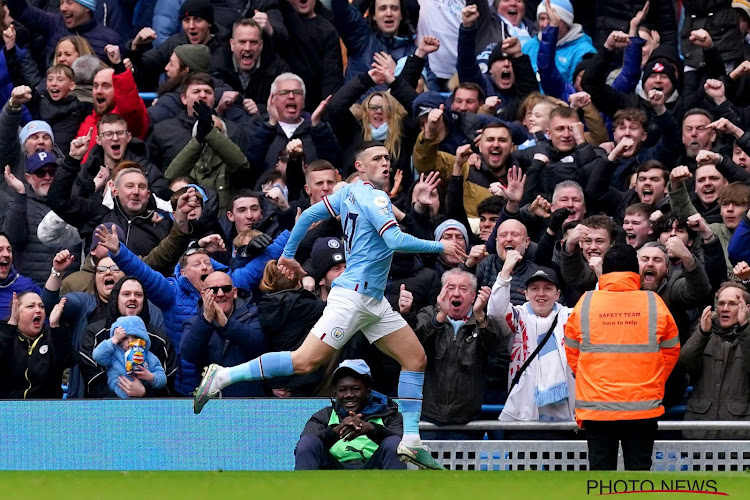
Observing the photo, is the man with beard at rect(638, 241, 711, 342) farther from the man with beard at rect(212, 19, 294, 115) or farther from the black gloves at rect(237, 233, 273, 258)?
the man with beard at rect(212, 19, 294, 115)

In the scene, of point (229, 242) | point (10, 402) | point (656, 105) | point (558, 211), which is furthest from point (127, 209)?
point (656, 105)

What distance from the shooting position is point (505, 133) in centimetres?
1379

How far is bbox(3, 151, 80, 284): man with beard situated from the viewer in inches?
527

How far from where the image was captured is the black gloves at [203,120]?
1365cm

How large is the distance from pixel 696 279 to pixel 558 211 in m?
1.29

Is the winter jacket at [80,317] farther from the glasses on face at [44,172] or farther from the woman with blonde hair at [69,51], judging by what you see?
the woman with blonde hair at [69,51]

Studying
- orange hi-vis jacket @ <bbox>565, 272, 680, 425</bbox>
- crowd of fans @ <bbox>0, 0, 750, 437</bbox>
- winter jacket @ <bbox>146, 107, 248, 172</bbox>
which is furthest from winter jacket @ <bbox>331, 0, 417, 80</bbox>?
orange hi-vis jacket @ <bbox>565, 272, 680, 425</bbox>

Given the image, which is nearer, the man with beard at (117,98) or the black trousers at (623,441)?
the black trousers at (623,441)

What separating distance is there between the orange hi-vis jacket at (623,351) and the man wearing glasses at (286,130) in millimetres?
4720

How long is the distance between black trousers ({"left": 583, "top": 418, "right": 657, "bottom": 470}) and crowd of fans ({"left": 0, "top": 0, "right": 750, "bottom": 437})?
1.06 m

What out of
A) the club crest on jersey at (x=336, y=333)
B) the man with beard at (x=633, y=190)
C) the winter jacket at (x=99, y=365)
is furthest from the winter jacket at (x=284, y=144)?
the club crest on jersey at (x=336, y=333)

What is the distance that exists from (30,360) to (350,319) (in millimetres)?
2805

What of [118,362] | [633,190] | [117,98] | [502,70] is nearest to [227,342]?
[118,362]

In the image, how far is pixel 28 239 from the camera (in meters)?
13.5
